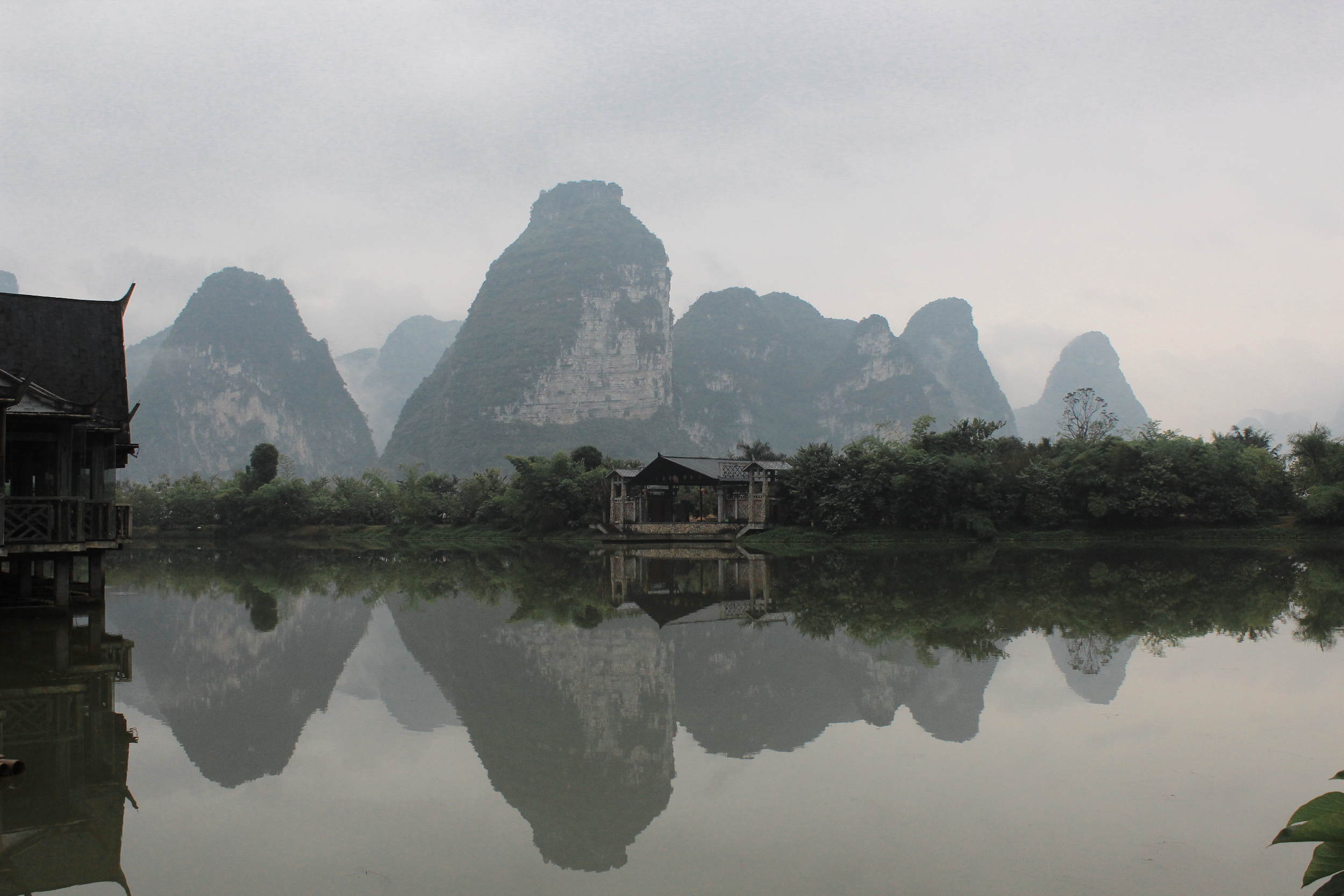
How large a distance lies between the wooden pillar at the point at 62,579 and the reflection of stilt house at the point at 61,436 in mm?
15

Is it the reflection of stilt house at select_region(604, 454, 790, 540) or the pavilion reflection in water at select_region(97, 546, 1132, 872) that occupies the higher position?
the reflection of stilt house at select_region(604, 454, 790, 540)

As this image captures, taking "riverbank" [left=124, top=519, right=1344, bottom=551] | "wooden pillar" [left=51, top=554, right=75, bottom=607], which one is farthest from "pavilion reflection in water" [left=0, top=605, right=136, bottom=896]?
"riverbank" [left=124, top=519, right=1344, bottom=551]

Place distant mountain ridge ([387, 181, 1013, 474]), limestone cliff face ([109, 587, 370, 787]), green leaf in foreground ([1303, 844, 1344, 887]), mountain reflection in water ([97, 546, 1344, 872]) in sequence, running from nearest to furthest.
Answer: green leaf in foreground ([1303, 844, 1344, 887]), mountain reflection in water ([97, 546, 1344, 872]), limestone cliff face ([109, 587, 370, 787]), distant mountain ridge ([387, 181, 1013, 474])

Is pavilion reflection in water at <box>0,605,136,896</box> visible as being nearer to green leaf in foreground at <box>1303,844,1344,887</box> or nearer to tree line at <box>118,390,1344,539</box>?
green leaf in foreground at <box>1303,844,1344,887</box>

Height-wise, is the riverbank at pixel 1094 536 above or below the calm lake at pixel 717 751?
above

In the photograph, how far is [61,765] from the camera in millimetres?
5414

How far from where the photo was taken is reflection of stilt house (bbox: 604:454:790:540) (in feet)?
108

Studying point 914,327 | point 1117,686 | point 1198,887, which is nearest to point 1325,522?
point 1117,686

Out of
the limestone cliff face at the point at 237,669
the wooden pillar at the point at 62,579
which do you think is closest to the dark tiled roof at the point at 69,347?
the wooden pillar at the point at 62,579

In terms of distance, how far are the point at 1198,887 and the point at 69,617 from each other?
13.2 meters

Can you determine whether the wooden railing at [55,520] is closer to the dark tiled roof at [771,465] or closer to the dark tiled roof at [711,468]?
the dark tiled roof at [711,468]

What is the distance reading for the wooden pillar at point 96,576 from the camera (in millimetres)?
12578

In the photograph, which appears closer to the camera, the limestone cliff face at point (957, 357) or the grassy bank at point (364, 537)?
the grassy bank at point (364, 537)

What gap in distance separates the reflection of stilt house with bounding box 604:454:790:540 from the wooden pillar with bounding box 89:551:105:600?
2141 cm
